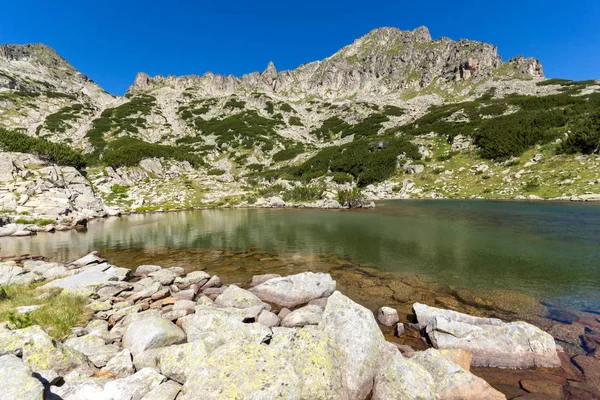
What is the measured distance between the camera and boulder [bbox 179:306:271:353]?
800 centimetres

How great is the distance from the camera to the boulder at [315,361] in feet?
19.5

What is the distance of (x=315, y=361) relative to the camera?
6.40 m

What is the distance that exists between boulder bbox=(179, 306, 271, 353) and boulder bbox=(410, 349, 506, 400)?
4659 mm

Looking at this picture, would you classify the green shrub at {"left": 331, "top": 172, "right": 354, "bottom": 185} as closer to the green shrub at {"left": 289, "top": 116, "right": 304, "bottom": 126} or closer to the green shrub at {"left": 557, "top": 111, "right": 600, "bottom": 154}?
the green shrub at {"left": 557, "top": 111, "right": 600, "bottom": 154}

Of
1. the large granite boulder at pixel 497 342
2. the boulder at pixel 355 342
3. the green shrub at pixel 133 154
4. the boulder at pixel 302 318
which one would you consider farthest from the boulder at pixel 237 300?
the green shrub at pixel 133 154

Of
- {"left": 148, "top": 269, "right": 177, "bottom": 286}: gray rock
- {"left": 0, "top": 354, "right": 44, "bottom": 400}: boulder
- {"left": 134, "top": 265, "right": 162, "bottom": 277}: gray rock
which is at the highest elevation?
{"left": 0, "top": 354, "right": 44, "bottom": 400}: boulder

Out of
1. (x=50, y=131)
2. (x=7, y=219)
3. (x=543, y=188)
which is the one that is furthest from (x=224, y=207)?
(x=50, y=131)

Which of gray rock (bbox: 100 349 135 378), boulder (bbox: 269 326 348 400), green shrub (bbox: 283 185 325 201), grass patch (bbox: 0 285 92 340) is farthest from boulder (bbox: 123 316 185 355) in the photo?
green shrub (bbox: 283 185 325 201)

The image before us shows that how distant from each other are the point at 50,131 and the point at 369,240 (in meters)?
151

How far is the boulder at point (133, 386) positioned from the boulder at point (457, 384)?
660 centimetres

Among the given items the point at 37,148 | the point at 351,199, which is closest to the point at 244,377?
the point at 351,199

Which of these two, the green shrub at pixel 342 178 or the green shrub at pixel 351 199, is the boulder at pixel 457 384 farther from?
the green shrub at pixel 342 178

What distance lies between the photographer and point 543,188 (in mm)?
56625

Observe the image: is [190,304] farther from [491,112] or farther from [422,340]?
[491,112]
